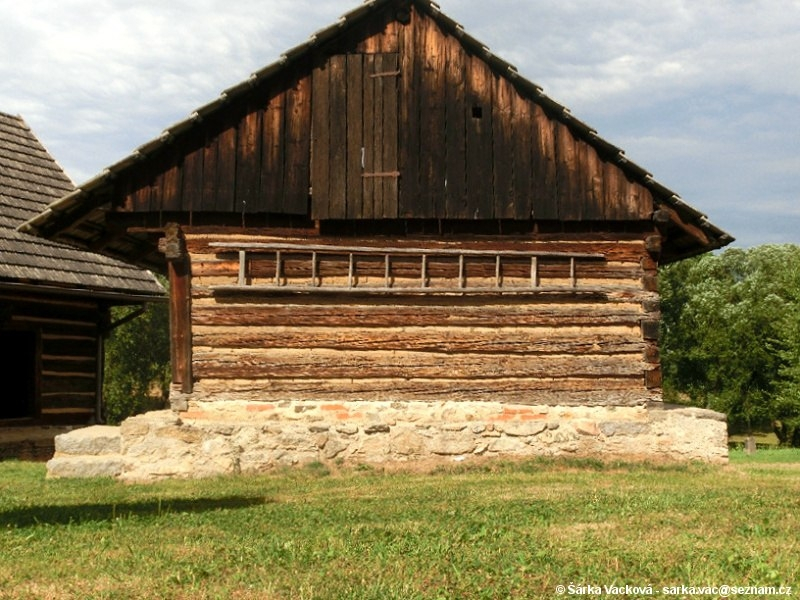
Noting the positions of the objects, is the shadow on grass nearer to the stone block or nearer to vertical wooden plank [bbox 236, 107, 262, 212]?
the stone block

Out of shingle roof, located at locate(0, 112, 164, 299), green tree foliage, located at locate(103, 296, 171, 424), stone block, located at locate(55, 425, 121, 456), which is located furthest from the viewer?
green tree foliage, located at locate(103, 296, 171, 424)

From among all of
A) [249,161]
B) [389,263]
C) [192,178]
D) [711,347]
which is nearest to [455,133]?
[389,263]

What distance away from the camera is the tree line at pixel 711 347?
3850 cm

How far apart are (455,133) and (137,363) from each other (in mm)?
34196

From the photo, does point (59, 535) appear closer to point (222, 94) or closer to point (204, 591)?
point (204, 591)

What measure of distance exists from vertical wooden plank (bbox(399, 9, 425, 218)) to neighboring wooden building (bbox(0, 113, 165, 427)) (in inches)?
309

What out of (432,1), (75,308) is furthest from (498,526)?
(75,308)

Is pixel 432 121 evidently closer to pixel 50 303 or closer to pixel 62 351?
pixel 50 303

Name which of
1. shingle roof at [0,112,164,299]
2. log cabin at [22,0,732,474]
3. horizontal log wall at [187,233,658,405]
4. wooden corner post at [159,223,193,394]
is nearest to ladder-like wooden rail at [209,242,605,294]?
log cabin at [22,0,732,474]

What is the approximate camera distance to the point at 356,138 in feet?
41.7

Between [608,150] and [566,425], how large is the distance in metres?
4.07

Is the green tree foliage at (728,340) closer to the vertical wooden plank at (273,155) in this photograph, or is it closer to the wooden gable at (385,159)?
the wooden gable at (385,159)

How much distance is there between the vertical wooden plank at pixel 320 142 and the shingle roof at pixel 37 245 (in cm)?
671

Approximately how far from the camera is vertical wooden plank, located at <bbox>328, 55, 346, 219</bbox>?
12547 millimetres
